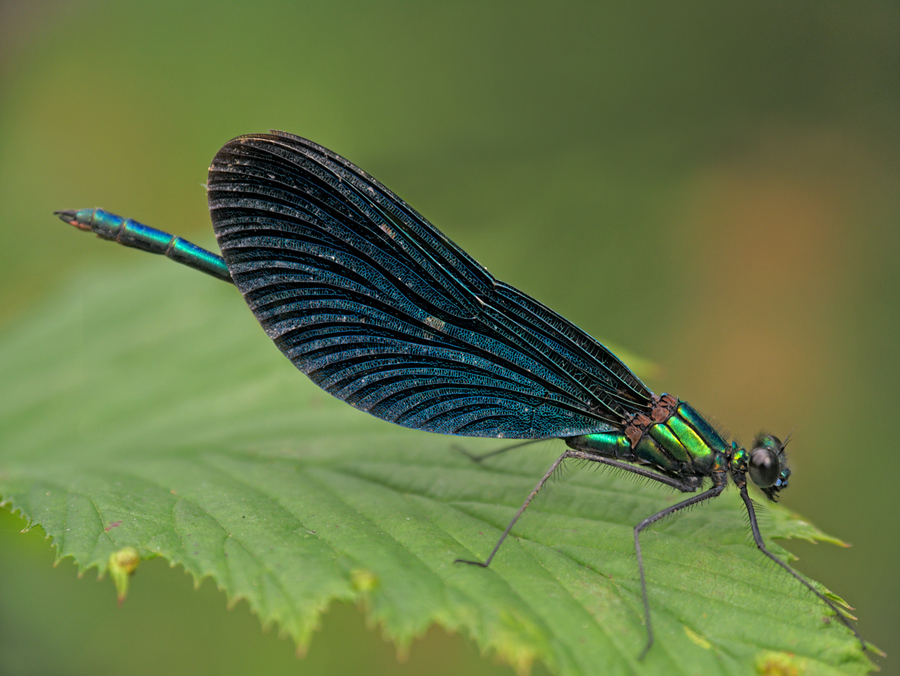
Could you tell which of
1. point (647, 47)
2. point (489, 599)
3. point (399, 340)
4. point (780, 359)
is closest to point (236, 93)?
point (647, 47)

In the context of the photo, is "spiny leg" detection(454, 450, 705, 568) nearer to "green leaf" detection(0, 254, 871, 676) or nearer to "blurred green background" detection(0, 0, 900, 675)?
"green leaf" detection(0, 254, 871, 676)

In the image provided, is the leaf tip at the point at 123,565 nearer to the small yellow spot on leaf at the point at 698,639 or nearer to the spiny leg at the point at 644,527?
the spiny leg at the point at 644,527

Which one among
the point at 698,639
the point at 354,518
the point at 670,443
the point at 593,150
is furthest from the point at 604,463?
the point at 593,150

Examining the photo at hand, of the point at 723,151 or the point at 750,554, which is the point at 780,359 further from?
the point at 750,554

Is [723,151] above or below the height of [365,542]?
above

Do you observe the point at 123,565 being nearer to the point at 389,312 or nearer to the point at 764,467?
the point at 389,312

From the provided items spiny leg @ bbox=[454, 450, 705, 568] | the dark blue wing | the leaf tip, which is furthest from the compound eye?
the leaf tip
